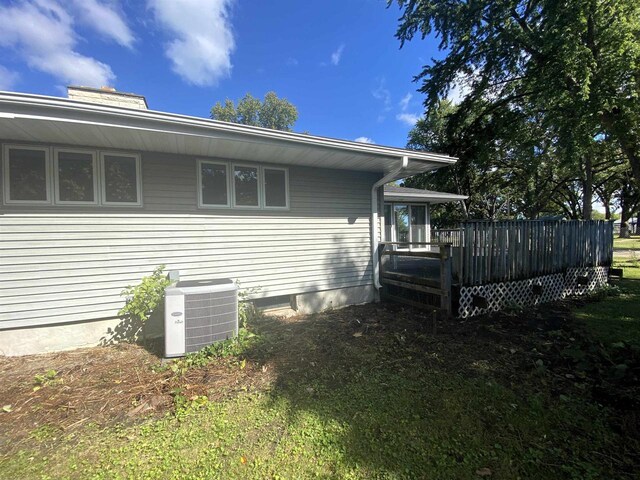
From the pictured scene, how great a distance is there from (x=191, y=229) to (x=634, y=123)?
11.3 metres

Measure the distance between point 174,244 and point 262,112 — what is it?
107ft

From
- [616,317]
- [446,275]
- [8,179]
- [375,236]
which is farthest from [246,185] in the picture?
[616,317]

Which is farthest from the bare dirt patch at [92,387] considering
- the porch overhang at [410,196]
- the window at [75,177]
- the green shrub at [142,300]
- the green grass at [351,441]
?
the porch overhang at [410,196]

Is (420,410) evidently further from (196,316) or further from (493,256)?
(493,256)

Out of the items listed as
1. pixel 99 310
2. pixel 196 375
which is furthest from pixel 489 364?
pixel 99 310

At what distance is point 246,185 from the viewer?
17.0ft

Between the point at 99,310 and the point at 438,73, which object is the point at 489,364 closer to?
the point at 99,310

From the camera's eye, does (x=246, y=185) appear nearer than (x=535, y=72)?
Yes

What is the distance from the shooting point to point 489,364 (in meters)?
3.47

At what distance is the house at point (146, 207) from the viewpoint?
12.3 feet

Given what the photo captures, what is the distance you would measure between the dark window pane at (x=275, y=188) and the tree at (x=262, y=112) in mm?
29573

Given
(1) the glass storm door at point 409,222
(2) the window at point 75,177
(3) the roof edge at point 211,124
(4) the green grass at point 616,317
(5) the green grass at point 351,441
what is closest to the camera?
(5) the green grass at point 351,441

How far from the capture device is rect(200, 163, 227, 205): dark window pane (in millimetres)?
4820

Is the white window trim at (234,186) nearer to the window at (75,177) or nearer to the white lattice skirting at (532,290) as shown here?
the window at (75,177)
